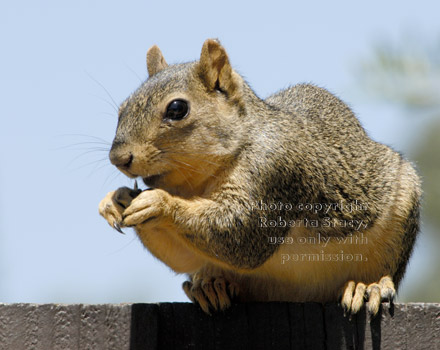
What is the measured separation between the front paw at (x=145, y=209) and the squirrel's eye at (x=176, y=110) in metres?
0.43

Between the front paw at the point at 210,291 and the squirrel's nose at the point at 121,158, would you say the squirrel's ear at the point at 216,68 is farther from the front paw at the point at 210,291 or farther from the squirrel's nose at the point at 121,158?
the front paw at the point at 210,291

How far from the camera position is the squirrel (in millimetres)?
3885

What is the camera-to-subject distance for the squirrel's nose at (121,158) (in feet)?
12.3

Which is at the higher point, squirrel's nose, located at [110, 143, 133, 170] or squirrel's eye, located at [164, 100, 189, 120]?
squirrel's eye, located at [164, 100, 189, 120]

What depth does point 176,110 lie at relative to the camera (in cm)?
404

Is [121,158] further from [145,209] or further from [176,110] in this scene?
[176,110]

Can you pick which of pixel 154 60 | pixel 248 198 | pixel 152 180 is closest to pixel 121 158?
pixel 152 180

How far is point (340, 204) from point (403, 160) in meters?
0.83

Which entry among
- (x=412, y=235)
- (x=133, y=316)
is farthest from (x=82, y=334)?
(x=412, y=235)

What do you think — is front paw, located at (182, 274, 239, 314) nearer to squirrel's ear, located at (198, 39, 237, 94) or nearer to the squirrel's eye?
the squirrel's eye

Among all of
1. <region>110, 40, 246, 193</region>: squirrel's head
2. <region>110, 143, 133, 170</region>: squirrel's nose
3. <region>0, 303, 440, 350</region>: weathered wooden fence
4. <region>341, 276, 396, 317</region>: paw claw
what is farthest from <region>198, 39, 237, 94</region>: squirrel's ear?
<region>0, 303, 440, 350</region>: weathered wooden fence

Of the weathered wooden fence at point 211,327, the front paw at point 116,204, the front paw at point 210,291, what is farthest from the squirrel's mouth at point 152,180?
the weathered wooden fence at point 211,327

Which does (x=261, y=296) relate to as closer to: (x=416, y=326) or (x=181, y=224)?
(x=181, y=224)

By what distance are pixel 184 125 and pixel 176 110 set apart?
93 millimetres
